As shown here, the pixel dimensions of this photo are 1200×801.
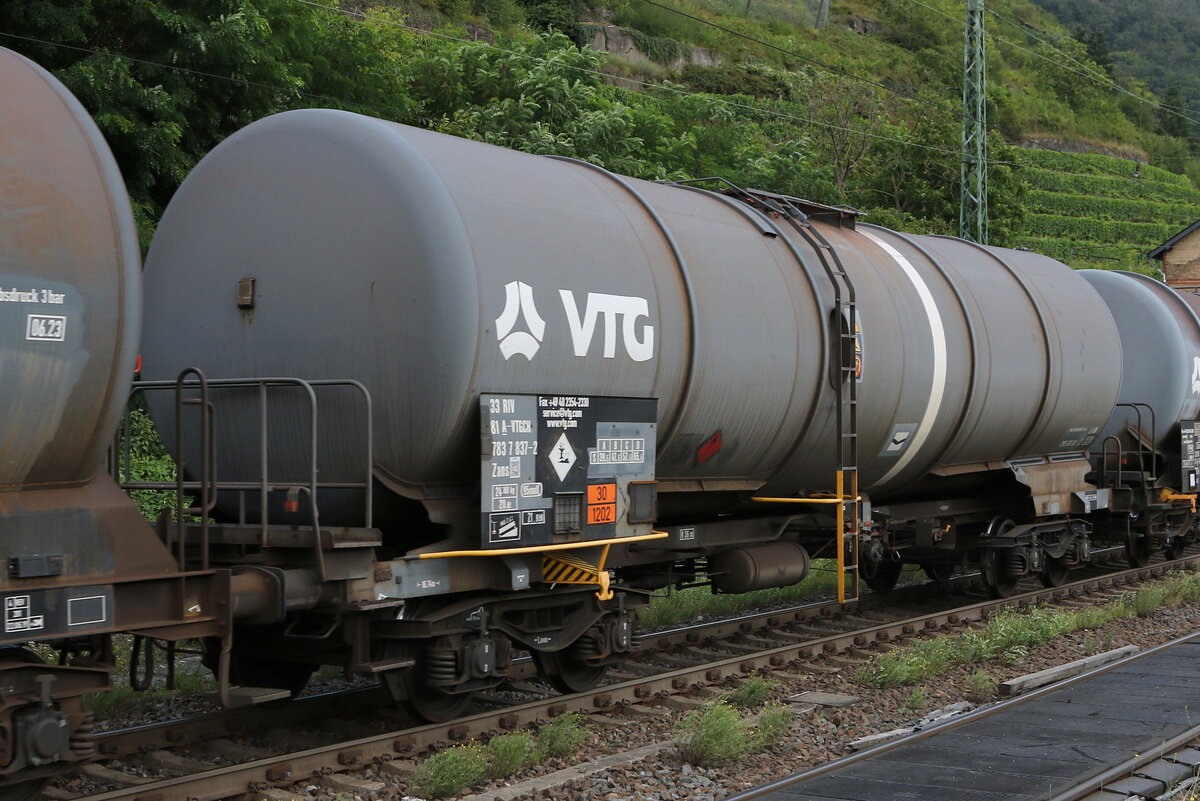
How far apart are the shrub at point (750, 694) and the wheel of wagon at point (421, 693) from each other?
2.22 meters

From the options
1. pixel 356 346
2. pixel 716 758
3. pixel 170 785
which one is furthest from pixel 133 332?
pixel 716 758

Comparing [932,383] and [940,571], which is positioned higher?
[932,383]

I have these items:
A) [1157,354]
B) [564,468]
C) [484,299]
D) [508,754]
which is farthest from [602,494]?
[1157,354]

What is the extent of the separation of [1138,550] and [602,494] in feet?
39.1

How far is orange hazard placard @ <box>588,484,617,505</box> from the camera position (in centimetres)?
790

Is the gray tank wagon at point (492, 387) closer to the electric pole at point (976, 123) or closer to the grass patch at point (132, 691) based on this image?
the grass patch at point (132, 691)

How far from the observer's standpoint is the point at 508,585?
7637 millimetres

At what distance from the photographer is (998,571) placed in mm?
14039

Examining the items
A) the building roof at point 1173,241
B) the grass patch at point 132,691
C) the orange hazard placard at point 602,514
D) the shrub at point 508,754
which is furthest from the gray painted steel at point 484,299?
the building roof at point 1173,241

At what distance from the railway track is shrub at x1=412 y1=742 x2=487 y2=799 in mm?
574

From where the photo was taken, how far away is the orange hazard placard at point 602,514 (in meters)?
7.91

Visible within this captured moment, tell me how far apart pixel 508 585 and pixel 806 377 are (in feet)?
10.8

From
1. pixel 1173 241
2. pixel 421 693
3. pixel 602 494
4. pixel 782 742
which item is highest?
pixel 1173 241

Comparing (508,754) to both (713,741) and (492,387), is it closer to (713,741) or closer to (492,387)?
(713,741)
